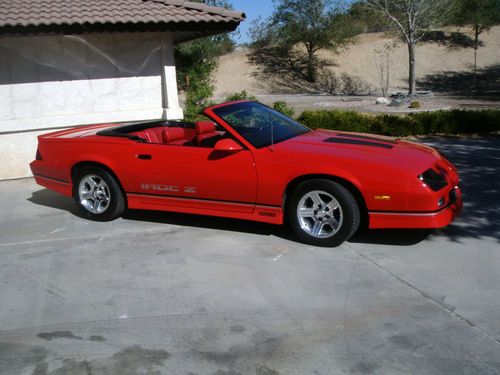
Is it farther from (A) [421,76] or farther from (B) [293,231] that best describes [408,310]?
(A) [421,76]

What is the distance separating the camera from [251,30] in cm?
4878

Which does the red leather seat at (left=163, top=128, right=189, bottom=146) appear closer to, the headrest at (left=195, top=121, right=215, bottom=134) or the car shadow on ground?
the headrest at (left=195, top=121, right=215, bottom=134)

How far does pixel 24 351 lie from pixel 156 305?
0.99 meters

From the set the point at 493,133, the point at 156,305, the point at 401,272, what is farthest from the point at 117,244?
the point at 493,133

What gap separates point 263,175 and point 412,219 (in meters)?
1.45

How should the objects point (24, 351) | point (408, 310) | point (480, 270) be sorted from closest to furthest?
point (24, 351) < point (408, 310) < point (480, 270)

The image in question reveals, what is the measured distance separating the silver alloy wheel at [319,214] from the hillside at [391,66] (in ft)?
108

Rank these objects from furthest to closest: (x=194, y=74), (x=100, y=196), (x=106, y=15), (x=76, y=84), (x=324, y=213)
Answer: (x=194, y=74) → (x=76, y=84) → (x=106, y=15) → (x=100, y=196) → (x=324, y=213)

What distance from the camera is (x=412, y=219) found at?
4852 millimetres

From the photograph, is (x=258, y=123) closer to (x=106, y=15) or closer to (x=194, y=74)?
(x=106, y=15)

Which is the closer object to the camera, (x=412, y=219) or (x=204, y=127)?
(x=412, y=219)

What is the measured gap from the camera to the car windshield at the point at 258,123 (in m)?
5.59

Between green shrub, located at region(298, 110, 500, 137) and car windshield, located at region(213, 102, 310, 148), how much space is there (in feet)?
21.3

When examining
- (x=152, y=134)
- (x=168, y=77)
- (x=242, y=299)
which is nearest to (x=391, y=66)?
(x=168, y=77)
